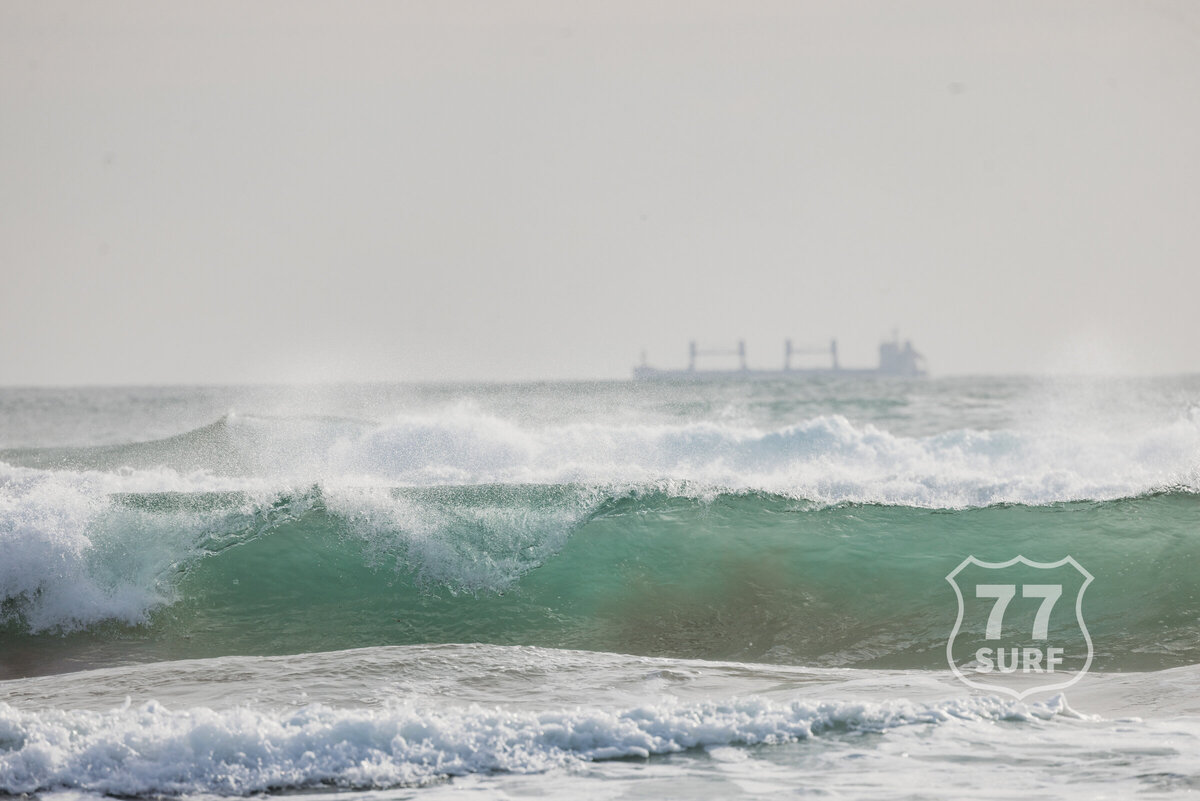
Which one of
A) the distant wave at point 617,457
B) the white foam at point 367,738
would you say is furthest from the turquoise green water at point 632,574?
the white foam at point 367,738

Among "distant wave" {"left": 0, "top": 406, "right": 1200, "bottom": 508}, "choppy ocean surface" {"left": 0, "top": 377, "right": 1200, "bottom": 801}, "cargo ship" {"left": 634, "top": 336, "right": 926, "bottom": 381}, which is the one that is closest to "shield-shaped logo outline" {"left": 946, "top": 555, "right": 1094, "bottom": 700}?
"choppy ocean surface" {"left": 0, "top": 377, "right": 1200, "bottom": 801}

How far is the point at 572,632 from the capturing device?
829cm

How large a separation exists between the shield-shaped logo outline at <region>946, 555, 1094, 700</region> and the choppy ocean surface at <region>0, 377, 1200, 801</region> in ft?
0.28

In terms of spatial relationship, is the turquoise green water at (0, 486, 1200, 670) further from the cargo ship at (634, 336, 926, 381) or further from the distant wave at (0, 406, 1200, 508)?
the cargo ship at (634, 336, 926, 381)

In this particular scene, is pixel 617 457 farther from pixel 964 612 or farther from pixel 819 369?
pixel 819 369

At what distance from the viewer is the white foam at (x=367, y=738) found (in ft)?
16.0

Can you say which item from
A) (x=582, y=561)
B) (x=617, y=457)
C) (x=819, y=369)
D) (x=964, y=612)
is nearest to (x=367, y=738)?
(x=582, y=561)

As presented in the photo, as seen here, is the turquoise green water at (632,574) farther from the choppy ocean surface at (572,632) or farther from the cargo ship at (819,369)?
the cargo ship at (819,369)

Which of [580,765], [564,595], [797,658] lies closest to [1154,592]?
[797,658]

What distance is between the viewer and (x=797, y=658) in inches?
302

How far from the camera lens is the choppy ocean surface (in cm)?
495

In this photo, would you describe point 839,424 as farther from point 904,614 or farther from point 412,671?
point 412,671

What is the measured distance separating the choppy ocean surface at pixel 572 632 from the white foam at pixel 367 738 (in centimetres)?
2

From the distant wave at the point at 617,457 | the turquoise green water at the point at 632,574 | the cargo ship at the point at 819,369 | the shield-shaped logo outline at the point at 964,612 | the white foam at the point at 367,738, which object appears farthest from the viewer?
the cargo ship at the point at 819,369
